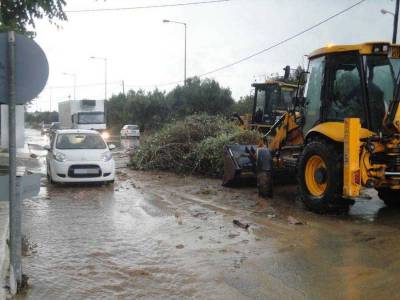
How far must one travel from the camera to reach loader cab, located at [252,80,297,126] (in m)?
18.6

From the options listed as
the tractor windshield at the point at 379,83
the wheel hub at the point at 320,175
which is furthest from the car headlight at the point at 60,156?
the tractor windshield at the point at 379,83

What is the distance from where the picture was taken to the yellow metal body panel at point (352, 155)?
319 inches

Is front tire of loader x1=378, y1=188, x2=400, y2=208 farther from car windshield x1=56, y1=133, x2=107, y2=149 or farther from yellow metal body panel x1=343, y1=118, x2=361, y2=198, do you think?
car windshield x1=56, y1=133, x2=107, y2=149

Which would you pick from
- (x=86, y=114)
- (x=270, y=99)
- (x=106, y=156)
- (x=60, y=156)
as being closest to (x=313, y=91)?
(x=106, y=156)

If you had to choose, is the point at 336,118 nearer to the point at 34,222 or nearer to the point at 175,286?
the point at 175,286

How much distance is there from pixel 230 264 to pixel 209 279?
0.63 meters

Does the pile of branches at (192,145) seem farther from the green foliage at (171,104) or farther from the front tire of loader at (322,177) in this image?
the green foliage at (171,104)

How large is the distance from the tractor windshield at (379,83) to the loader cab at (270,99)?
9.56m

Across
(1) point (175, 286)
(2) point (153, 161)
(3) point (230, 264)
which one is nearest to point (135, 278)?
(1) point (175, 286)

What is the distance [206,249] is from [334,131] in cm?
345

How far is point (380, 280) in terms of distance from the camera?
18.3 feet

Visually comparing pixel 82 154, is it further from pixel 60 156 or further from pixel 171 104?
pixel 171 104

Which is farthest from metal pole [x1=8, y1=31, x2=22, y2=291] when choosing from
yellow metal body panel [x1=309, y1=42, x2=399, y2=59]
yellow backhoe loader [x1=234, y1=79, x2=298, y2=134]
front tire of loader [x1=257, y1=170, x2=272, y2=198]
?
yellow backhoe loader [x1=234, y1=79, x2=298, y2=134]

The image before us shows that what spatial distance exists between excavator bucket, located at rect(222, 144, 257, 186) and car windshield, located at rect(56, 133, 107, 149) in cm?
364
